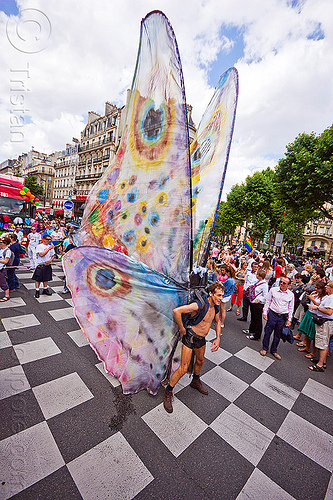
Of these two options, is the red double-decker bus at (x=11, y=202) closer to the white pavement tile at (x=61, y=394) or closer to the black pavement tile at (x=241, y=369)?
the white pavement tile at (x=61, y=394)

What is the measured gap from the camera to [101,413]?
272 centimetres

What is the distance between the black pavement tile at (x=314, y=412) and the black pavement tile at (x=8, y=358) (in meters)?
4.55

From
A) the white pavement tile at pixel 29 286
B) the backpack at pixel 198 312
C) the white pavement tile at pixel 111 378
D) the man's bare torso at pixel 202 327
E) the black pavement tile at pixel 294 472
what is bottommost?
the black pavement tile at pixel 294 472

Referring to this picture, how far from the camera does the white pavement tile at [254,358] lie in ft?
14.0

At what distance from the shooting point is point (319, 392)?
145 inches

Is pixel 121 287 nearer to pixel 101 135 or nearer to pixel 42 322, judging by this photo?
pixel 42 322

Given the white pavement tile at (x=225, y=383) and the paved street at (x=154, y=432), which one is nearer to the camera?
the paved street at (x=154, y=432)

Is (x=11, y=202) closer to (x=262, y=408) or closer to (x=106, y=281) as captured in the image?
(x=106, y=281)

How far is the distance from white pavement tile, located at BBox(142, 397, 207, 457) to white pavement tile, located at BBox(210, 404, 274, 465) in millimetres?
257

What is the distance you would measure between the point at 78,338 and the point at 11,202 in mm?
10912

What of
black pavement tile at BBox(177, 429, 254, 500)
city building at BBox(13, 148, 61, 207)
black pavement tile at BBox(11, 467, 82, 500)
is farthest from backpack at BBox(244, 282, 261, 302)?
city building at BBox(13, 148, 61, 207)

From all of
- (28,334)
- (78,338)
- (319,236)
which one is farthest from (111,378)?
(319,236)

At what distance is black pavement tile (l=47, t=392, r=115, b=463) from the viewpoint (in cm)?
227

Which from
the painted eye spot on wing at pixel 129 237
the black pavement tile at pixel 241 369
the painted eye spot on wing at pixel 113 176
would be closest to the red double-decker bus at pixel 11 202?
the painted eye spot on wing at pixel 113 176
